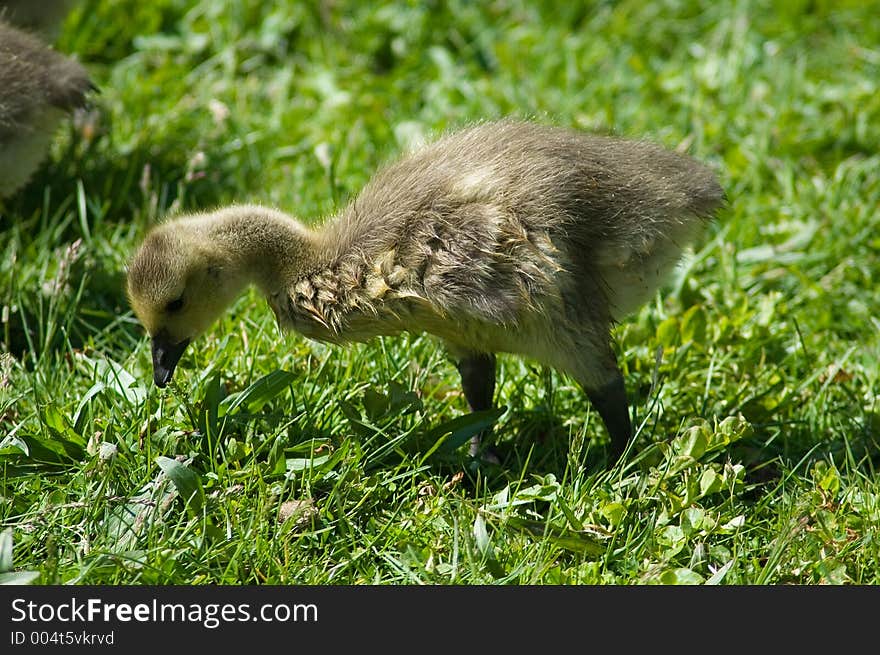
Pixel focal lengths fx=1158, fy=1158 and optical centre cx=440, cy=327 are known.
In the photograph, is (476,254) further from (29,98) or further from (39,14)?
(39,14)

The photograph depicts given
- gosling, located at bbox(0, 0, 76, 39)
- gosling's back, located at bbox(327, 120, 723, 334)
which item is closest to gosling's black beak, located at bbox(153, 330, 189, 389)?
gosling's back, located at bbox(327, 120, 723, 334)

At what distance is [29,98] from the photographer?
3.82m

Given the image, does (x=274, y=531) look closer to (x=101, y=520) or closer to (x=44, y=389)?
(x=101, y=520)

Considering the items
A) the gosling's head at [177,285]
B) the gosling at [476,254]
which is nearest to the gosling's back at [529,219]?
the gosling at [476,254]

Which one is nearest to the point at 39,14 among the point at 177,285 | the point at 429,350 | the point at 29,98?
the point at 29,98

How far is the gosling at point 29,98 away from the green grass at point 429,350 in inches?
12.3

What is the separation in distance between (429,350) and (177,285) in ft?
3.09

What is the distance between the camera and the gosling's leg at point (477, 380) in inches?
133

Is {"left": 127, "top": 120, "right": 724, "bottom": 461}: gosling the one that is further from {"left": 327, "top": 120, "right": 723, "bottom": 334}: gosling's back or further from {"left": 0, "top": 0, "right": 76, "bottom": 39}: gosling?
{"left": 0, "top": 0, "right": 76, "bottom": 39}: gosling

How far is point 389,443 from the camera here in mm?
3137

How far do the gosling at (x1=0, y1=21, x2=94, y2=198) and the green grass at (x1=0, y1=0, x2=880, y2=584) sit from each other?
1.02 feet

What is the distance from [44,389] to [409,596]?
1310mm

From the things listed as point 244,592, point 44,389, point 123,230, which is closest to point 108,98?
point 123,230

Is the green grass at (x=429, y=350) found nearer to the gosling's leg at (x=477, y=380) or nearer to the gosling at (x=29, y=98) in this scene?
the gosling's leg at (x=477, y=380)
